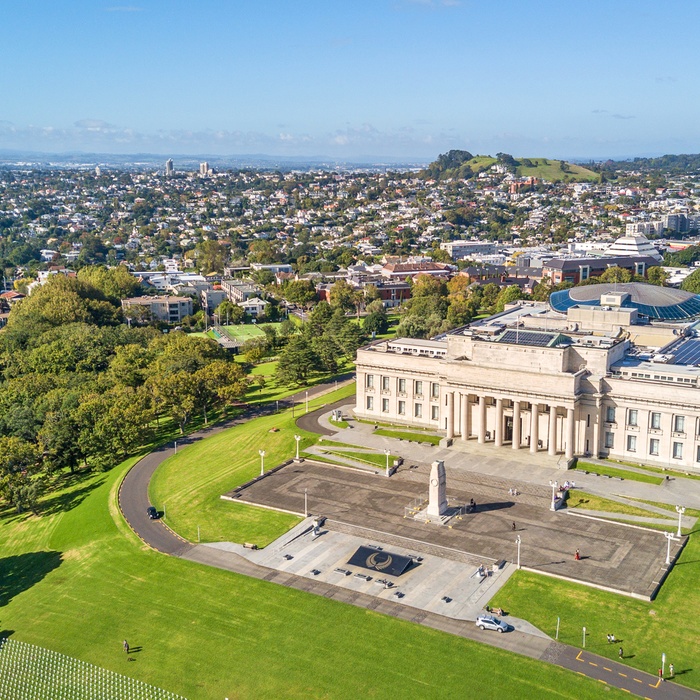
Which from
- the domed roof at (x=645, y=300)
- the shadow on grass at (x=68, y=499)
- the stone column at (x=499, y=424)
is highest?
the domed roof at (x=645, y=300)

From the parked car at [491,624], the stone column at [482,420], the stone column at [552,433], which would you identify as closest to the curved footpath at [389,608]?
the parked car at [491,624]

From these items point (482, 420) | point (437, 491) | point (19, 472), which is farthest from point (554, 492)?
point (19, 472)

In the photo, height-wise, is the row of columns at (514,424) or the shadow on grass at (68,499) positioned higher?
the row of columns at (514,424)

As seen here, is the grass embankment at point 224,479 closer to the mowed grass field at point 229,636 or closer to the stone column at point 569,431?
the mowed grass field at point 229,636

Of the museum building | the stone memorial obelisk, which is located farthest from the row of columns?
the stone memorial obelisk

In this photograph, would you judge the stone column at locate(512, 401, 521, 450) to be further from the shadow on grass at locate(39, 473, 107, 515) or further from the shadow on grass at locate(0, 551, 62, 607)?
the shadow on grass at locate(0, 551, 62, 607)

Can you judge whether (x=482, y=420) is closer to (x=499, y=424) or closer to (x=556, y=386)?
(x=499, y=424)
